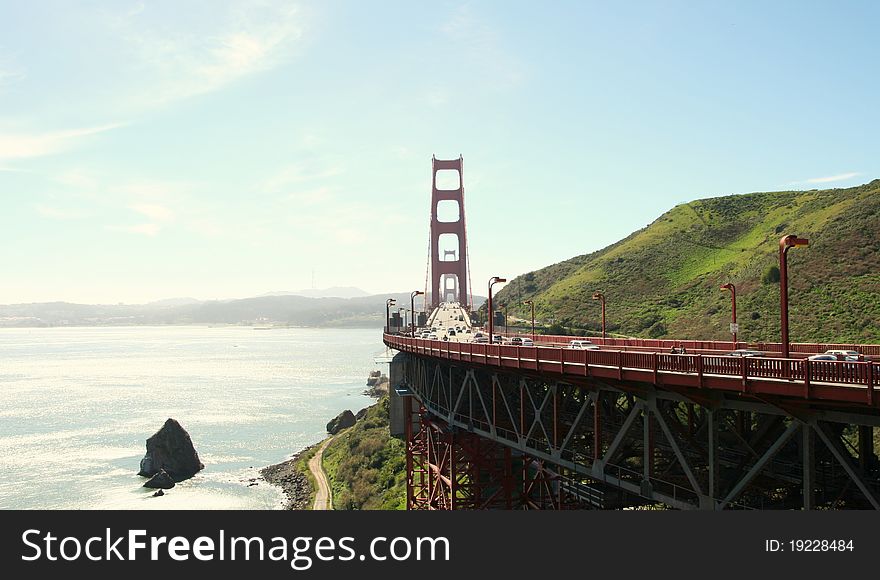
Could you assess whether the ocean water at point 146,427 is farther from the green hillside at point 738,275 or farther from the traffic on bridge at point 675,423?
the green hillside at point 738,275

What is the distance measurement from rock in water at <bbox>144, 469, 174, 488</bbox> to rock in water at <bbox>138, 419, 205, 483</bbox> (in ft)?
6.41

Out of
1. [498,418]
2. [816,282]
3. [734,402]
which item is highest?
[816,282]

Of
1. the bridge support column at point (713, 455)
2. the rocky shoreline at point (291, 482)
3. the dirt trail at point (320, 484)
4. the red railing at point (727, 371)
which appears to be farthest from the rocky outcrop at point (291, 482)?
the bridge support column at point (713, 455)

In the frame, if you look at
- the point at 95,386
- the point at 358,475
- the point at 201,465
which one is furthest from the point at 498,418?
the point at 95,386

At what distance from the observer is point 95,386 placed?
140 metres

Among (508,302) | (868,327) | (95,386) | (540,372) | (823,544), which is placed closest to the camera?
(823,544)

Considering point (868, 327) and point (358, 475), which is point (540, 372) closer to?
point (358, 475)

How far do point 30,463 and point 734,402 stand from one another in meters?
75.6

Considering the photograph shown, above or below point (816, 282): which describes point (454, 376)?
below

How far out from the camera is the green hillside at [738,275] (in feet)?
197

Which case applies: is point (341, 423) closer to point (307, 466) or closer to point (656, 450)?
point (307, 466)

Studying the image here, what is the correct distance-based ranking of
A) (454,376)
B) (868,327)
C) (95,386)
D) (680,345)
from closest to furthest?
(680,345) < (454,376) < (868,327) < (95,386)

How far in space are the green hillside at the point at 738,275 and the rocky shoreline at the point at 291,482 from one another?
36.8 meters

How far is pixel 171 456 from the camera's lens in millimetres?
66375
